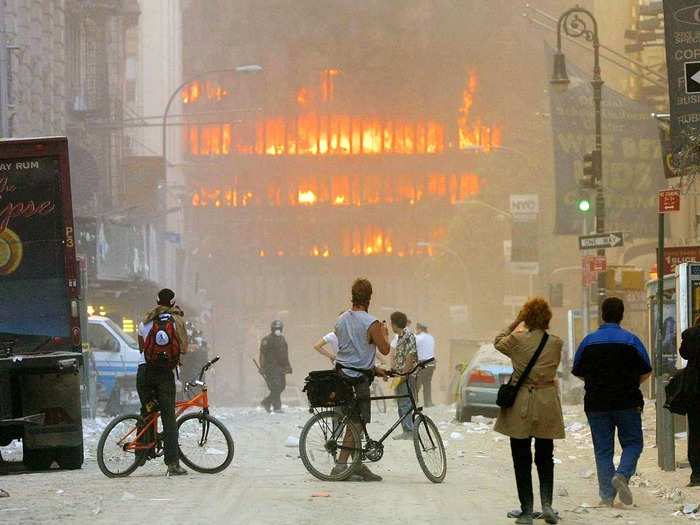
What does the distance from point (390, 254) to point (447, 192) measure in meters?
9.10

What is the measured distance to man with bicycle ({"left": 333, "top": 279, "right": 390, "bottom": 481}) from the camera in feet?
47.3

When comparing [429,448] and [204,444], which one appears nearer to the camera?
[429,448]

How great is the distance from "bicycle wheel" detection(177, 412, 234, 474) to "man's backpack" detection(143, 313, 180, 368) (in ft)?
1.99

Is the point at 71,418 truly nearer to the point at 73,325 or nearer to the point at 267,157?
the point at 73,325

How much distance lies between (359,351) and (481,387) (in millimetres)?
12446

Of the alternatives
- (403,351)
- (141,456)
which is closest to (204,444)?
(141,456)

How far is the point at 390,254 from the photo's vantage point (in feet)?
491

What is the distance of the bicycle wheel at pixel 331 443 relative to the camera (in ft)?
47.2

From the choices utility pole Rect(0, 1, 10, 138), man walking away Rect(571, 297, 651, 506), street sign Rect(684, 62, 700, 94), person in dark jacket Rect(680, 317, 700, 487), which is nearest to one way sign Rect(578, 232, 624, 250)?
utility pole Rect(0, 1, 10, 138)

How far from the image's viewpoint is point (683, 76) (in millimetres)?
15867

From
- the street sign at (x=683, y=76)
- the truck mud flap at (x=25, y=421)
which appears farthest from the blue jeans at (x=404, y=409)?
the street sign at (x=683, y=76)

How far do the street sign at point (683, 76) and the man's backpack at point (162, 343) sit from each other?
552 cm

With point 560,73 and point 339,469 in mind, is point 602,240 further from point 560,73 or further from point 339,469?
point 339,469

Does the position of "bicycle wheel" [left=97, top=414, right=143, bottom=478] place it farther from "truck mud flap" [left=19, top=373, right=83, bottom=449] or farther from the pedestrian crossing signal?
the pedestrian crossing signal
